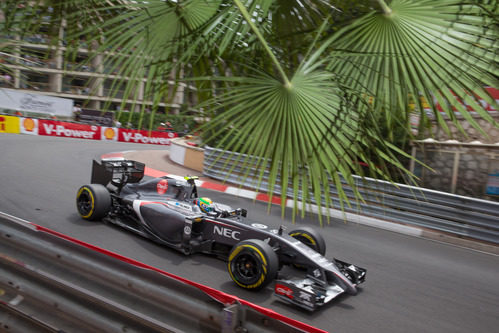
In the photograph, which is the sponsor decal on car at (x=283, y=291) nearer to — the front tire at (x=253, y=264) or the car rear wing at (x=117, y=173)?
the front tire at (x=253, y=264)

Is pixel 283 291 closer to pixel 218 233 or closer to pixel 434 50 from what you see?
pixel 218 233

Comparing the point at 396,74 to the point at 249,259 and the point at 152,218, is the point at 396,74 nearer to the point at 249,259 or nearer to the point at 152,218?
the point at 249,259

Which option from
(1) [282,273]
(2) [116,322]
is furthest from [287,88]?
(1) [282,273]

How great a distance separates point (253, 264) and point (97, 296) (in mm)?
2236

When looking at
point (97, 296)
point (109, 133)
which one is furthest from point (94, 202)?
point (109, 133)

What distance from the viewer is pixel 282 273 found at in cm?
490

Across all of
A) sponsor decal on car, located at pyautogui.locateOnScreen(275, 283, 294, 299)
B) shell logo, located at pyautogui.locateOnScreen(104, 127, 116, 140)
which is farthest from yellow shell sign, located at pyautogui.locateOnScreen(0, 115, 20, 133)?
sponsor decal on car, located at pyautogui.locateOnScreen(275, 283, 294, 299)

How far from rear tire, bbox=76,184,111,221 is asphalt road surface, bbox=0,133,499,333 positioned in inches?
6.4

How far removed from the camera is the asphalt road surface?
405cm

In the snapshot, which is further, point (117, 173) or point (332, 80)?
point (117, 173)

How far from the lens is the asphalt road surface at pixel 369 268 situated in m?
4.05

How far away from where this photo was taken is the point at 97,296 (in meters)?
2.34

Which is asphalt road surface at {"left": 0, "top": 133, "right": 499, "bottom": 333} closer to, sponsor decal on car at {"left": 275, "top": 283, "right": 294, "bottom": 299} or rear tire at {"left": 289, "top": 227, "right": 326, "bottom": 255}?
sponsor decal on car at {"left": 275, "top": 283, "right": 294, "bottom": 299}

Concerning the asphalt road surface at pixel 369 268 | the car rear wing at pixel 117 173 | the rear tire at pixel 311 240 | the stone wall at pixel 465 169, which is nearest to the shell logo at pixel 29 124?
the asphalt road surface at pixel 369 268
